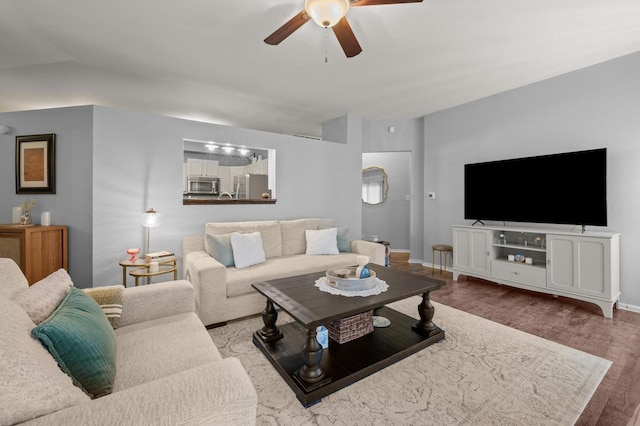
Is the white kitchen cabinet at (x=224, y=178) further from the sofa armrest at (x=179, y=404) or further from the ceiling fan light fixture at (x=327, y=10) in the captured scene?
the sofa armrest at (x=179, y=404)

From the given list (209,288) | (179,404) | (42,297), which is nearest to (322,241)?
(209,288)

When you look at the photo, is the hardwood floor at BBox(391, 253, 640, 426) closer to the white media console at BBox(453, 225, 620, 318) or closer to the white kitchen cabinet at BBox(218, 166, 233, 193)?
the white media console at BBox(453, 225, 620, 318)

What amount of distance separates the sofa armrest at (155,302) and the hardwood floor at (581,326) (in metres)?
2.33

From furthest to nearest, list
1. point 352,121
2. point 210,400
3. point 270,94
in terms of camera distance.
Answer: point 352,121 < point 270,94 < point 210,400

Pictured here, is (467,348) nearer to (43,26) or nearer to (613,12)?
(613,12)

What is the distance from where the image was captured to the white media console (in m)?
2.85

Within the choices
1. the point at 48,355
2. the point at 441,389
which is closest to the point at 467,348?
the point at 441,389

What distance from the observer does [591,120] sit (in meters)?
3.25

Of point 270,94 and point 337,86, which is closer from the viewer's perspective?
point 337,86

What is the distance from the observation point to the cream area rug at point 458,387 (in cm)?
149

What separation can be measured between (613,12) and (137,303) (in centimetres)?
423

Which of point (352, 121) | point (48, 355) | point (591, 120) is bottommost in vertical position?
point (48, 355)

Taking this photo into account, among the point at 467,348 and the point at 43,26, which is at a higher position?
the point at 43,26

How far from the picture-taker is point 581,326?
260 centimetres
